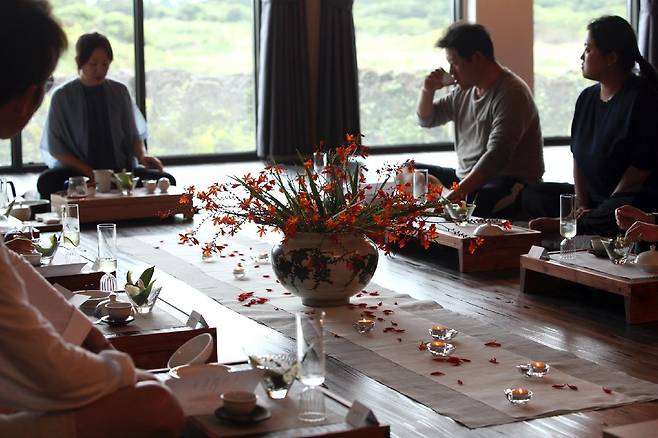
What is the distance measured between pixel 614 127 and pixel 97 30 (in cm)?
612

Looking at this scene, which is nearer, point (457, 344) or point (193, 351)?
point (193, 351)

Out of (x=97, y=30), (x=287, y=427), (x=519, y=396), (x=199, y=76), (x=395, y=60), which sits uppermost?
(x=97, y=30)

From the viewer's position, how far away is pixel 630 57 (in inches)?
177

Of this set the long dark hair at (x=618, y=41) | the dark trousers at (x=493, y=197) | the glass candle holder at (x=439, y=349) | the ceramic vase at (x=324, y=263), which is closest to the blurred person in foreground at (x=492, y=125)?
the dark trousers at (x=493, y=197)

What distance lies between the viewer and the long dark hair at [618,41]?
4457 mm

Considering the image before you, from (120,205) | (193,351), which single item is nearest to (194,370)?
(193,351)

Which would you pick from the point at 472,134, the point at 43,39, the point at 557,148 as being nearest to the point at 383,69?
the point at 557,148

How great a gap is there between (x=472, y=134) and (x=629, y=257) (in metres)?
1.94

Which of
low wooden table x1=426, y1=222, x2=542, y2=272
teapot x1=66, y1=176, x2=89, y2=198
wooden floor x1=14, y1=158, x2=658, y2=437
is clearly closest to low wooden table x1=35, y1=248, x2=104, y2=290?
wooden floor x1=14, y1=158, x2=658, y2=437

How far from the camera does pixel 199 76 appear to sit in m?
10.1

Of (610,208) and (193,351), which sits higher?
(610,208)

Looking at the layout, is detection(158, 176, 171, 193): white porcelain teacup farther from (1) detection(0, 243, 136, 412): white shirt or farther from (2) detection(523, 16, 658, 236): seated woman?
(1) detection(0, 243, 136, 412): white shirt

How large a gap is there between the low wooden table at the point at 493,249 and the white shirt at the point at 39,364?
2.89m

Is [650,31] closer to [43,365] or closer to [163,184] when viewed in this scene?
[163,184]
